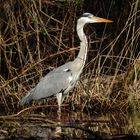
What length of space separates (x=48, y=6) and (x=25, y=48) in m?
0.93

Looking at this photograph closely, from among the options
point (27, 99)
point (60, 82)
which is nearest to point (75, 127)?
point (27, 99)

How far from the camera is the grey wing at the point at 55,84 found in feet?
31.0

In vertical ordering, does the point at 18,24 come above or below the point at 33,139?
above

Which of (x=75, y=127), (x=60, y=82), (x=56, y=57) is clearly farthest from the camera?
(x=56, y=57)

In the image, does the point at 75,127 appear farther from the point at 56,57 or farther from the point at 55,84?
the point at 56,57


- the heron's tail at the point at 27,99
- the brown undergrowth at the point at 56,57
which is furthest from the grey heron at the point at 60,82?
the brown undergrowth at the point at 56,57

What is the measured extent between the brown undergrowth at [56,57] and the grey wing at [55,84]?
0.34 m

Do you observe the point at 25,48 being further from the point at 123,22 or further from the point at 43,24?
the point at 123,22

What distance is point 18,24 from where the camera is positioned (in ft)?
34.8

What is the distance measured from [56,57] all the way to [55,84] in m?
1.70

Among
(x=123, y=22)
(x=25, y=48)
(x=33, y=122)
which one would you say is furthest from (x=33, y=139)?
(x=123, y=22)

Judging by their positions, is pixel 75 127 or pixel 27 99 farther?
pixel 27 99

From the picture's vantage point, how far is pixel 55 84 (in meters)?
9.55

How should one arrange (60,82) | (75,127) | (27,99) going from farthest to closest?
(60,82), (27,99), (75,127)
